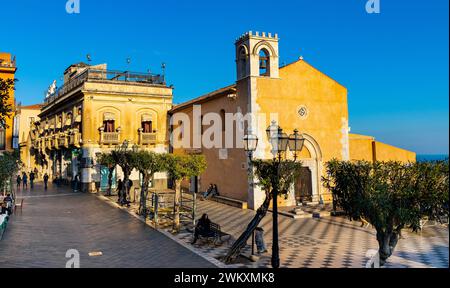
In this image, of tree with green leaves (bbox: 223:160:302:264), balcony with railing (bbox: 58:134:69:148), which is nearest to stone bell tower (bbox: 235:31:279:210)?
tree with green leaves (bbox: 223:160:302:264)

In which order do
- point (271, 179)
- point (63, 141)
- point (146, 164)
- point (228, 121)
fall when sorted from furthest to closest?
point (63, 141)
point (228, 121)
point (146, 164)
point (271, 179)

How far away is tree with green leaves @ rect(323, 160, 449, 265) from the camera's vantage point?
310 inches

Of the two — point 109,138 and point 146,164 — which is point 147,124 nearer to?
point 109,138

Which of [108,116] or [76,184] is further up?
[108,116]

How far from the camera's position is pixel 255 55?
22.5m

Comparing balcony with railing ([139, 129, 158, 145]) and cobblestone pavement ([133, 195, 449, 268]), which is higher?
balcony with railing ([139, 129, 158, 145])

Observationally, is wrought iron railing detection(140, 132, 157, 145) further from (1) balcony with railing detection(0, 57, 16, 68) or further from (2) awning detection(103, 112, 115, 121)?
(1) balcony with railing detection(0, 57, 16, 68)

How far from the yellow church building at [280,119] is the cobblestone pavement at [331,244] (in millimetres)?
4733

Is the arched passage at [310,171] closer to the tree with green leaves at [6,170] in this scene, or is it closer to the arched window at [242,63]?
the arched window at [242,63]

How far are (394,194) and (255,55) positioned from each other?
623 inches

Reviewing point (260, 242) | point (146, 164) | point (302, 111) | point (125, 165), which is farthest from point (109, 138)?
point (260, 242)

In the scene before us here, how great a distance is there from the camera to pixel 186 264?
1125 cm

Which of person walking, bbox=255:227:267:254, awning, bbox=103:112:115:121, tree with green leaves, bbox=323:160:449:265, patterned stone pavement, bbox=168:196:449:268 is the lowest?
patterned stone pavement, bbox=168:196:449:268

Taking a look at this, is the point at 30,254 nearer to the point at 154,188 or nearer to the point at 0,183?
the point at 0,183
